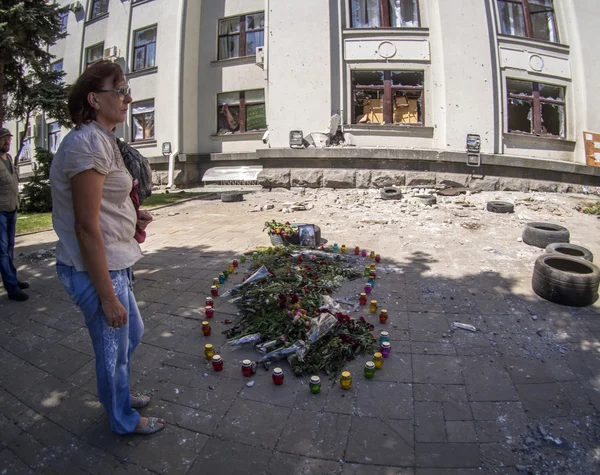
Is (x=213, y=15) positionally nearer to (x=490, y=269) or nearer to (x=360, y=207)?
(x=360, y=207)

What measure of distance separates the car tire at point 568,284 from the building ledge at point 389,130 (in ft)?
29.4

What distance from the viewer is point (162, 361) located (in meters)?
3.20

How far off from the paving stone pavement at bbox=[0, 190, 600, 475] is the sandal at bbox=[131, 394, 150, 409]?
6cm

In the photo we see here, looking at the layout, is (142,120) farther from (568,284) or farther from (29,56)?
(568,284)

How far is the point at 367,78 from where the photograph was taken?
42.5 ft

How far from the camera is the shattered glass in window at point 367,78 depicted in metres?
12.9

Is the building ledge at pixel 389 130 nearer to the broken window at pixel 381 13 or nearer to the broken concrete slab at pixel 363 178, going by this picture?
the broken concrete slab at pixel 363 178

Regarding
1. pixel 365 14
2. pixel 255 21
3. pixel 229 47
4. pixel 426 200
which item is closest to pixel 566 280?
pixel 426 200

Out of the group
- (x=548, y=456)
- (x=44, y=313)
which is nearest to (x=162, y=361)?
(x=44, y=313)

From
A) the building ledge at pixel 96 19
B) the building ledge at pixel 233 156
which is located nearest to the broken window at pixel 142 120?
the building ledge at pixel 233 156

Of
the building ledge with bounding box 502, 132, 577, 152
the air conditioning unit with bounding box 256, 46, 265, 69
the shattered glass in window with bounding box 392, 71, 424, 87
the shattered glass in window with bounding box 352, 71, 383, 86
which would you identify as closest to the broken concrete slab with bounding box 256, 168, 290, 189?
the shattered glass in window with bounding box 352, 71, 383, 86

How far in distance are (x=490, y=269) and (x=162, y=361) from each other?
458cm

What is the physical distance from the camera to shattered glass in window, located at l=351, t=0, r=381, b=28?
1293 centimetres

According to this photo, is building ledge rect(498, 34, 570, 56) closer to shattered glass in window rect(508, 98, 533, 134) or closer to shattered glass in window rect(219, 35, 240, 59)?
shattered glass in window rect(508, 98, 533, 134)
